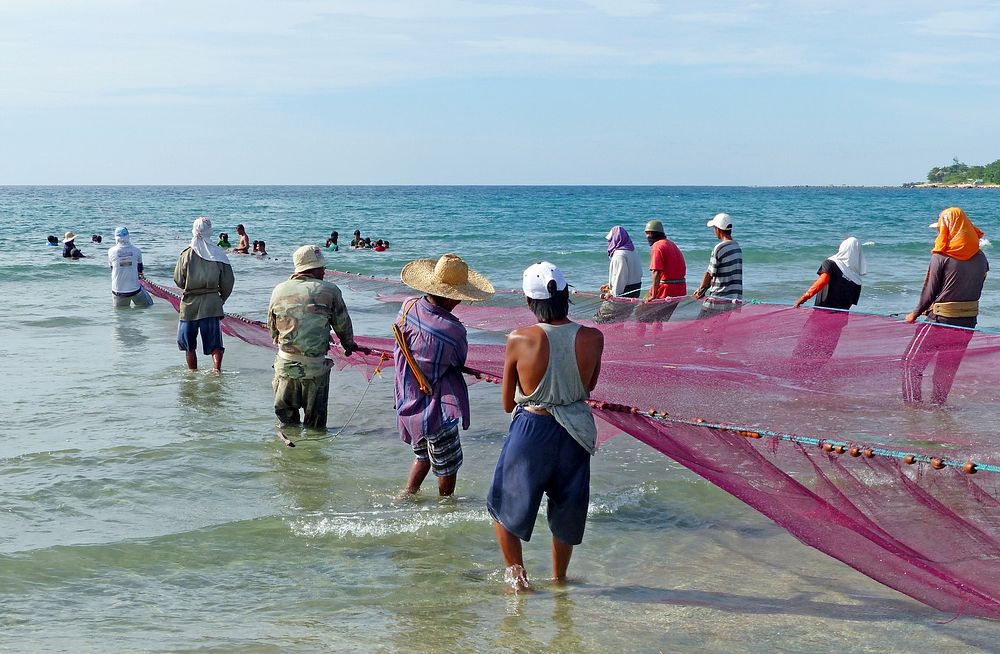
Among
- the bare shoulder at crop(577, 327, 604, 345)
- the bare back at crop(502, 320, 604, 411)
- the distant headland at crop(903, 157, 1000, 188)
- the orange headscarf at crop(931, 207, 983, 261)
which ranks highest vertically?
the distant headland at crop(903, 157, 1000, 188)

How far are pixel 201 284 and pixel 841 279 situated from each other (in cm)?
564

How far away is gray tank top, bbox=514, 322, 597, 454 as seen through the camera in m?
3.96

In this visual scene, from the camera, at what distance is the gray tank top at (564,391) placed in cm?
396

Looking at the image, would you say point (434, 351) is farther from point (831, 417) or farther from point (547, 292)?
point (831, 417)

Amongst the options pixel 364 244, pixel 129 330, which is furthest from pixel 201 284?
pixel 364 244

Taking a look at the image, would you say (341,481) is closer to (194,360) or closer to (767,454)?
(767,454)

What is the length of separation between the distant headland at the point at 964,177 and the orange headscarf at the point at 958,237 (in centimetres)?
16330

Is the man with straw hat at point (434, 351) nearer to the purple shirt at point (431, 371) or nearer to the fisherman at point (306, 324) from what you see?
the purple shirt at point (431, 371)

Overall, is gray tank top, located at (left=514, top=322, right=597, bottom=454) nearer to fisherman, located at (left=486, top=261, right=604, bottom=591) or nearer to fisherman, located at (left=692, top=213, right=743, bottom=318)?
fisherman, located at (left=486, top=261, right=604, bottom=591)

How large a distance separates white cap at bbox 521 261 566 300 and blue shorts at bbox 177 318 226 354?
18.7ft

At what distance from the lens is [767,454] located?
4.29 meters

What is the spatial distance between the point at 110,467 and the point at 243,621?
276 cm

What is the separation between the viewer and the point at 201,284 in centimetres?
865

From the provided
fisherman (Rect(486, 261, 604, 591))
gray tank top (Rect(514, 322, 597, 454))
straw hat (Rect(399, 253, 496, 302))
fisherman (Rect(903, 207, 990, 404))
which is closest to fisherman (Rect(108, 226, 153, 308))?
straw hat (Rect(399, 253, 496, 302))
